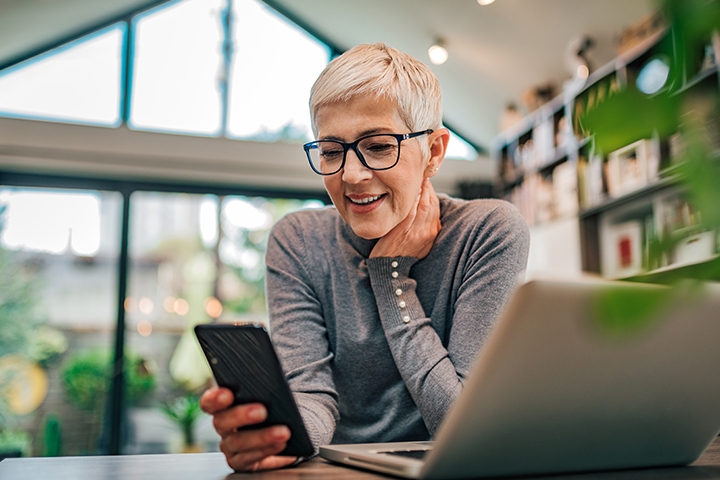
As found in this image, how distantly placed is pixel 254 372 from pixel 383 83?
636mm

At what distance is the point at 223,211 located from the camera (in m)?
5.02

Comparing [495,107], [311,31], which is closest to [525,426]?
[495,107]

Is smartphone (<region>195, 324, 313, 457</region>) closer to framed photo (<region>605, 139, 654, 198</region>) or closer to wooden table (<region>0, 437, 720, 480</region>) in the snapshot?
wooden table (<region>0, 437, 720, 480</region>)

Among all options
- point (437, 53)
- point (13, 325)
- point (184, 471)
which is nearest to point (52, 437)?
point (13, 325)

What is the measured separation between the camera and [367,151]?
1.18m

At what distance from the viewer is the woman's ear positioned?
1312 mm

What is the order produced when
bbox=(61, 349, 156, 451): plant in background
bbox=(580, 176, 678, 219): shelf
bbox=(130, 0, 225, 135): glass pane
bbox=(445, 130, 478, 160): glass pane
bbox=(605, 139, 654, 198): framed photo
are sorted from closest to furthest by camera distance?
1. bbox=(580, 176, 678, 219): shelf
2. bbox=(605, 139, 654, 198): framed photo
3. bbox=(61, 349, 156, 451): plant in background
4. bbox=(130, 0, 225, 135): glass pane
5. bbox=(445, 130, 478, 160): glass pane

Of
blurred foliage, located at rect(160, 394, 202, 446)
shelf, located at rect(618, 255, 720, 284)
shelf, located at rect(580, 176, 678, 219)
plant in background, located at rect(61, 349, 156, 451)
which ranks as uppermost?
shelf, located at rect(580, 176, 678, 219)

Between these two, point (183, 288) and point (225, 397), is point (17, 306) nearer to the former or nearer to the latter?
point (183, 288)

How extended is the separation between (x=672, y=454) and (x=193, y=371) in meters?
4.41

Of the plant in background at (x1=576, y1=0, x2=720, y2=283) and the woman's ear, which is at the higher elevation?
the woman's ear

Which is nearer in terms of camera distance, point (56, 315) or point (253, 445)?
point (253, 445)

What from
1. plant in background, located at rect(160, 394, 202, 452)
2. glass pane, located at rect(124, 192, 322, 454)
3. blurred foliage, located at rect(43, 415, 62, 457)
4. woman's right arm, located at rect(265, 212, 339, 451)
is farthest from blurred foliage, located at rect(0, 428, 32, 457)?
woman's right arm, located at rect(265, 212, 339, 451)

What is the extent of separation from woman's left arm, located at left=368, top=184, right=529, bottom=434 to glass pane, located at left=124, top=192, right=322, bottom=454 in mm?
3806
